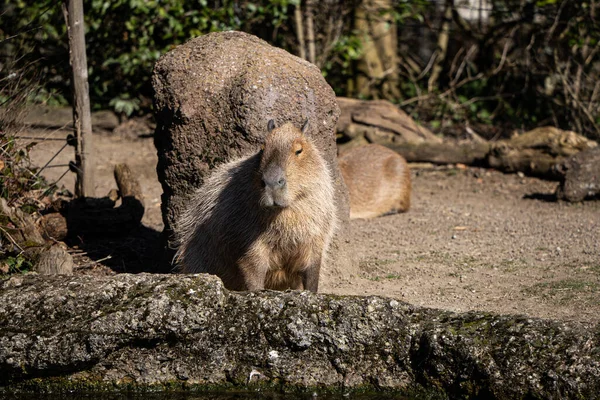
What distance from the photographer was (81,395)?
366 centimetres

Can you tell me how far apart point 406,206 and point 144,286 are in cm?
453

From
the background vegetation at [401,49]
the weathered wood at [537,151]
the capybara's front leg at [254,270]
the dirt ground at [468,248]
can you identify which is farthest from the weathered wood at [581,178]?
the capybara's front leg at [254,270]

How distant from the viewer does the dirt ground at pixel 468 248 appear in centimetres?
490

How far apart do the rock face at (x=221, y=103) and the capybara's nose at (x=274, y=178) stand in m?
1.18

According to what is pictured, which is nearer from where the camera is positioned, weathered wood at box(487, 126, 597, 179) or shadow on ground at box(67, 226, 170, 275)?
shadow on ground at box(67, 226, 170, 275)

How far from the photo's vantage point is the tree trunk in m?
10.9

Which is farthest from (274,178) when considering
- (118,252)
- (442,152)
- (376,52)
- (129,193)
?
(376,52)

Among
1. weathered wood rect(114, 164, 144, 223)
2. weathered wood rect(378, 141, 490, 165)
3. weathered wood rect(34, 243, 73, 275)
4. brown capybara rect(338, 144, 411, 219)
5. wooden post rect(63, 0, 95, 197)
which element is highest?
wooden post rect(63, 0, 95, 197)

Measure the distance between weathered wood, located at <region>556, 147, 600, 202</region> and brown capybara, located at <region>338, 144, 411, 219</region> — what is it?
5.08 feet

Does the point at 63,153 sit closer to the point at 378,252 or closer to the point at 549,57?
the point at 378,252

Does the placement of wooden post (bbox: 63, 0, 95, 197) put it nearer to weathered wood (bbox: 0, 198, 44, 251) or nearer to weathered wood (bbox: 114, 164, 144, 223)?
weathered wood (bbox: 114, 164, 144, 223)

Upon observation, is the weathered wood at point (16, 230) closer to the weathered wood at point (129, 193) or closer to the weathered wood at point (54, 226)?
the weathered wood at point (54, 226)

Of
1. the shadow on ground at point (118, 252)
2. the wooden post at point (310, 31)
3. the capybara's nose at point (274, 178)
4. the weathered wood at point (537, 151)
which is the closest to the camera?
the capybara's nose at point (274, 178)

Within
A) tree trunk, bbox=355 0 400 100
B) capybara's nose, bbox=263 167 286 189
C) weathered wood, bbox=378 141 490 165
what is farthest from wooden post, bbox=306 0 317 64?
capybara's nose, bbox=263 167 286 189
